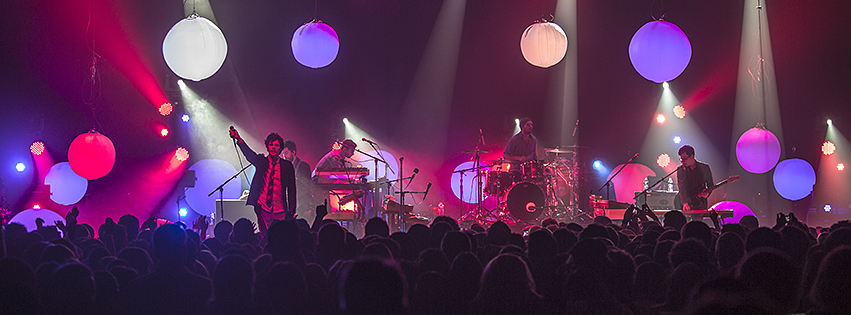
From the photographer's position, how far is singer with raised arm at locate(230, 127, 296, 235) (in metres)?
5.89

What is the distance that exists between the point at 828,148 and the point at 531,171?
33.5 ft

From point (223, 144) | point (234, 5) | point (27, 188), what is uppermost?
point (234, 5)

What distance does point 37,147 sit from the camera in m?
11.9

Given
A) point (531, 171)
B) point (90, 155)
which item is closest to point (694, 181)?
point (531, 171)

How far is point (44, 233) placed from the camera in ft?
12.9

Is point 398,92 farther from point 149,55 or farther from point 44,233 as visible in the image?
point 44,233

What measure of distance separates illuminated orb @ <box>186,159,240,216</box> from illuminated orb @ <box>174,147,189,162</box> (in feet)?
0.90

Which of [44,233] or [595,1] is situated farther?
[595,1]

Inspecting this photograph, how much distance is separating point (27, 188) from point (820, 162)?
19385mm

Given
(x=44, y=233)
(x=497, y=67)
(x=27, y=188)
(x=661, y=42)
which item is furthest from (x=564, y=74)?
(x=27, y=188)

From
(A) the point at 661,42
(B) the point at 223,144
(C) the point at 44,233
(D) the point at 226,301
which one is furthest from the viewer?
(B) the point at 223,144

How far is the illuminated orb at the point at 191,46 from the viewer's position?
6145 millimetres

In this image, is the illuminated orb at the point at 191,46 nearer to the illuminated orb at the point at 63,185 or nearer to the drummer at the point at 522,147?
the drummer at the point at 522,147

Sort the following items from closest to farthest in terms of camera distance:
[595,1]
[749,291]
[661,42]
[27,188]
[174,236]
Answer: [749,291], [174,236], [661,42], [27,188], [595,1]
